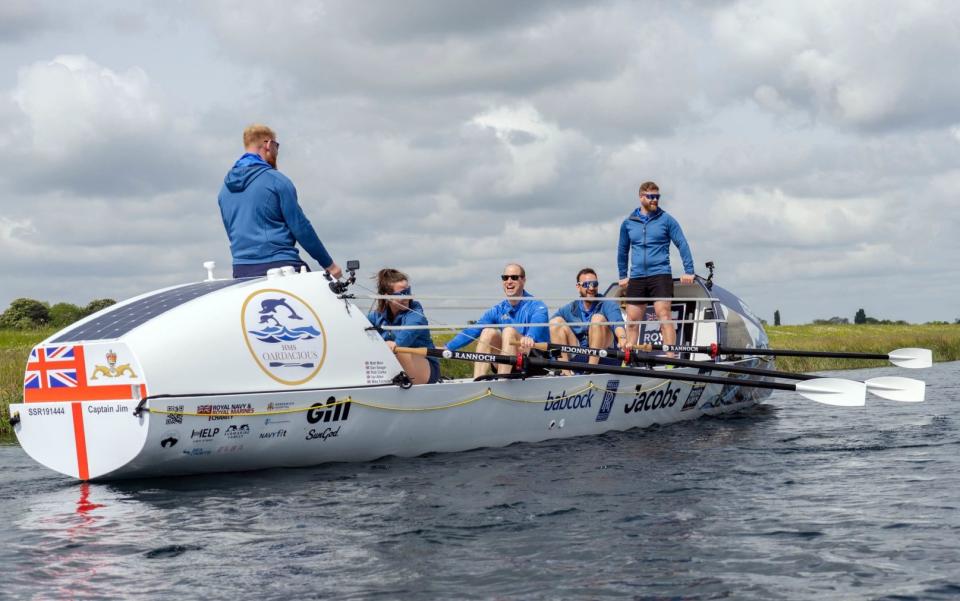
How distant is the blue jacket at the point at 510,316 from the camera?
11.7 meters

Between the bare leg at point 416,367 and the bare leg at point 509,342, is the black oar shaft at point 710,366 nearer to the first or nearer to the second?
the bare leg at point 509,342

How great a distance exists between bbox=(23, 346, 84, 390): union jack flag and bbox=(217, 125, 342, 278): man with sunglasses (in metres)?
1.91

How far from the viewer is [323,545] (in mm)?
6340

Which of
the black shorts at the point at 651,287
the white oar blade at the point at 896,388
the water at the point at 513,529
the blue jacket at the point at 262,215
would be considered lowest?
the water at the point at 513,529

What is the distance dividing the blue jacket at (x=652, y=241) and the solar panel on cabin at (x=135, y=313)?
22.9 feet

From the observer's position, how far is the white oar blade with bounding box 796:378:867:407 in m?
10.9

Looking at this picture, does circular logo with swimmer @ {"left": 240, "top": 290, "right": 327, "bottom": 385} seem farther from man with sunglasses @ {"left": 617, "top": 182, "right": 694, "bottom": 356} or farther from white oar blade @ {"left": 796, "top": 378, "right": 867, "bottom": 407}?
man with sunglasses @ {"left": 617, "top": 182, "right": 694, "bottom": 356}

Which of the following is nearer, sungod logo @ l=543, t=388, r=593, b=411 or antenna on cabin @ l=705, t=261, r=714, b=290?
sungod logo @ l=543, t=388, r=593, b=411

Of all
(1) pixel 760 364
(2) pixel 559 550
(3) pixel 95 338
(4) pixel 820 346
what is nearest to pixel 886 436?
(1) pixel 760 364

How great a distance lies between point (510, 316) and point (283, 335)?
3730 millimetres

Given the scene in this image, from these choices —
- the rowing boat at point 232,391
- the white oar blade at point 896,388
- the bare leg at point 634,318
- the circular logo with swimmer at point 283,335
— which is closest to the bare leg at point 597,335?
the bare leg at point 634,318

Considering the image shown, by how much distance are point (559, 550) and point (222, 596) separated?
2061 mm

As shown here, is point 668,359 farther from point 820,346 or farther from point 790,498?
point 820,346

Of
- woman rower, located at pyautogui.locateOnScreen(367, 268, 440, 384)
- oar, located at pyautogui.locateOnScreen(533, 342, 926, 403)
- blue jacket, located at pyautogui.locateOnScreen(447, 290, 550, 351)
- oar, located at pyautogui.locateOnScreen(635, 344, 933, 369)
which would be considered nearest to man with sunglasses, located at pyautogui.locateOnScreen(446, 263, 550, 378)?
blue jacket, located at pyautogui.locateOnScreen(447, 290, 550, 351)
